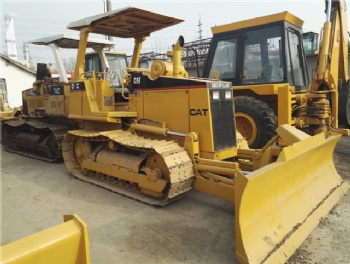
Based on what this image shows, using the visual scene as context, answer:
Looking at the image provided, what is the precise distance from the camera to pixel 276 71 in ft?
22.1

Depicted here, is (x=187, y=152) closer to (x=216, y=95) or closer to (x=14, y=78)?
(x=216, y=95)

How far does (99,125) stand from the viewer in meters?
5.87

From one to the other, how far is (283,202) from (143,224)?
5.69ft

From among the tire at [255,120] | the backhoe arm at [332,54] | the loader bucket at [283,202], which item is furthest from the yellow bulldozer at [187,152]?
the backhoe arm at [332,54]

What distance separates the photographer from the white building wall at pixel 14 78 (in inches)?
679

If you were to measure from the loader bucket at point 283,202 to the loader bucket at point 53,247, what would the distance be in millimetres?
1540

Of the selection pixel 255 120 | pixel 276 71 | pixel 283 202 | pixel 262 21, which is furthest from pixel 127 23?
pixel 283 202

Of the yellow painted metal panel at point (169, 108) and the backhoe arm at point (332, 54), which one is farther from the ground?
the backhoe arm at point (332, 54)

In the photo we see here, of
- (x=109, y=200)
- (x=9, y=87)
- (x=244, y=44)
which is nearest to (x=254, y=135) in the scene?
(x=244, y=44)

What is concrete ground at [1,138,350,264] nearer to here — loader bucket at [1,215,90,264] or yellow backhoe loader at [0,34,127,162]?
loader bucket at [1,215,90,264]

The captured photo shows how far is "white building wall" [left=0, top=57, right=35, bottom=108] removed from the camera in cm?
1723

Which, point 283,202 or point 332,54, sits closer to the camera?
point 283,202

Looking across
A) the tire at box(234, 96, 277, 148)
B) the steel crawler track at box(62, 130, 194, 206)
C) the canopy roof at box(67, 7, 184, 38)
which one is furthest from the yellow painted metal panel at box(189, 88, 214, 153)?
the tire at box(234, 96, 277, 148)

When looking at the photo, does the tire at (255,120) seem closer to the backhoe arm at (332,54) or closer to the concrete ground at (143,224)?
the backhoe arm at (332,54)
